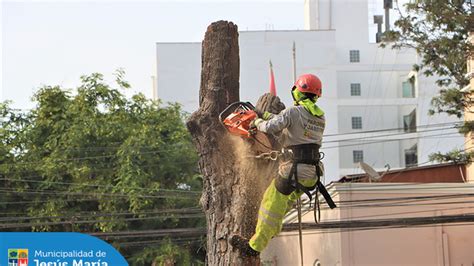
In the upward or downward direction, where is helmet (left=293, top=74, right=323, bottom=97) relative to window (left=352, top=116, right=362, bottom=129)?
downward

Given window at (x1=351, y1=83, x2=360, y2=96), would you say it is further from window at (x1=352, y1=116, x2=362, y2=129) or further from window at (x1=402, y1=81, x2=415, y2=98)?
window at (x1=402, y1=81, x2=415, y2=98)

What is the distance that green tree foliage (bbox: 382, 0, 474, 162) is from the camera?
2020 cm

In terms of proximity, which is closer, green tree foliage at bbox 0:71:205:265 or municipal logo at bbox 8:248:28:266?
municipal logo at bbox 8:248:28:266

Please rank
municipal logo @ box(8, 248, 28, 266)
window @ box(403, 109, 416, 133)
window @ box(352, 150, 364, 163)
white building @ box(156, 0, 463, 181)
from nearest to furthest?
municipal logo @ box(8, 248, 28, 266) < white building @ box(156, 0, 463, 181) < window @ box(403, 109, 416, 133) < window @ box(352, 150, 364, 163)

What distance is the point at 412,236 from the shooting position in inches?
862

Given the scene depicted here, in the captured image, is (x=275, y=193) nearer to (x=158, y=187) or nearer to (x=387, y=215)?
(x=387, y=215)

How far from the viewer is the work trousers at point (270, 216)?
7.80 metres

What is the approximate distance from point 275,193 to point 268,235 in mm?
354

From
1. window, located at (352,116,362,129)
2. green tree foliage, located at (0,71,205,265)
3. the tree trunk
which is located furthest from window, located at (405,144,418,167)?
the tree trunk

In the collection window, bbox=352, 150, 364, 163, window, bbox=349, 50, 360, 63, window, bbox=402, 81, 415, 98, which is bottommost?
window, bbox=352, 150, 364, 163

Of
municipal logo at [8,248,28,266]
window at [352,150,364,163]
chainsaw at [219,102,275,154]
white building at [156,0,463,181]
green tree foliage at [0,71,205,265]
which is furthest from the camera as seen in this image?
window at [352,150,364,163]

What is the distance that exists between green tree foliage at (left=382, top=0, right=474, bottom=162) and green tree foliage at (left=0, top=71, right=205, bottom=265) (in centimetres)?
740

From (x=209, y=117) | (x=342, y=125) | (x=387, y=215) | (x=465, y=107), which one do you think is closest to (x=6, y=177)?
(x=387, y=215)

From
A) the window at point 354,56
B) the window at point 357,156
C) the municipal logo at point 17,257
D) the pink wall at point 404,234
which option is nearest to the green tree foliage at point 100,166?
the pink wall at point 404,234
